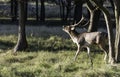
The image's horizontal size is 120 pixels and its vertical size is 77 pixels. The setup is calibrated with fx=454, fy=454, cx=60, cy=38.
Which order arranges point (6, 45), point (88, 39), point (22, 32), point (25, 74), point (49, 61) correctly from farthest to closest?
point (6, 45), point (22, 32), point (49, 61), point (88, 39), point (25, 74)

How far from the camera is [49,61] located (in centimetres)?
1605

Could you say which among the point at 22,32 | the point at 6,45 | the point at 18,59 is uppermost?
the point at 22,32

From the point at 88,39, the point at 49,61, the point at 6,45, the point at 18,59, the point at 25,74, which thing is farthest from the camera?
the point at 6,45

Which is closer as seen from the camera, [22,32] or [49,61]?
[49,61]

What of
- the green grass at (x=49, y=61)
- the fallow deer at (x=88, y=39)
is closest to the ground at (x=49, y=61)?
the green grass at (x=49, y=61)

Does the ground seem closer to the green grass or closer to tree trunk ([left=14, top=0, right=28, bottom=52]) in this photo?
the green grass

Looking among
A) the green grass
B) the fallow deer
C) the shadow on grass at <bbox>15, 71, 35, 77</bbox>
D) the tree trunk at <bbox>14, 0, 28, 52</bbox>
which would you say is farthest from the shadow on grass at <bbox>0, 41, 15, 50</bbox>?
the shadow on grass at <bbox>15, 71, 35, 77</bbox>

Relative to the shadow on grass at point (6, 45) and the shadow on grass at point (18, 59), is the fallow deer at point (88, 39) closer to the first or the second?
the shadow on grass at point (18, 59)

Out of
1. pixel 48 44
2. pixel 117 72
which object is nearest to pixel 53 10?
pixel 48 44

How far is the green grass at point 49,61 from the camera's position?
44.5 feet

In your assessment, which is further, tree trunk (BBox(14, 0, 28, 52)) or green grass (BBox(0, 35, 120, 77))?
tree trunk (BBox(14, 0, 28, 52))

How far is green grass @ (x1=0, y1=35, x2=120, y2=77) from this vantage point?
13.6m

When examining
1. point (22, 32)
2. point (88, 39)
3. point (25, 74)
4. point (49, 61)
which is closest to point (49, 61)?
point (49, 61)

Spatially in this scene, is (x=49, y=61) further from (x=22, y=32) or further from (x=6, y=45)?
(x=6, y=45)
